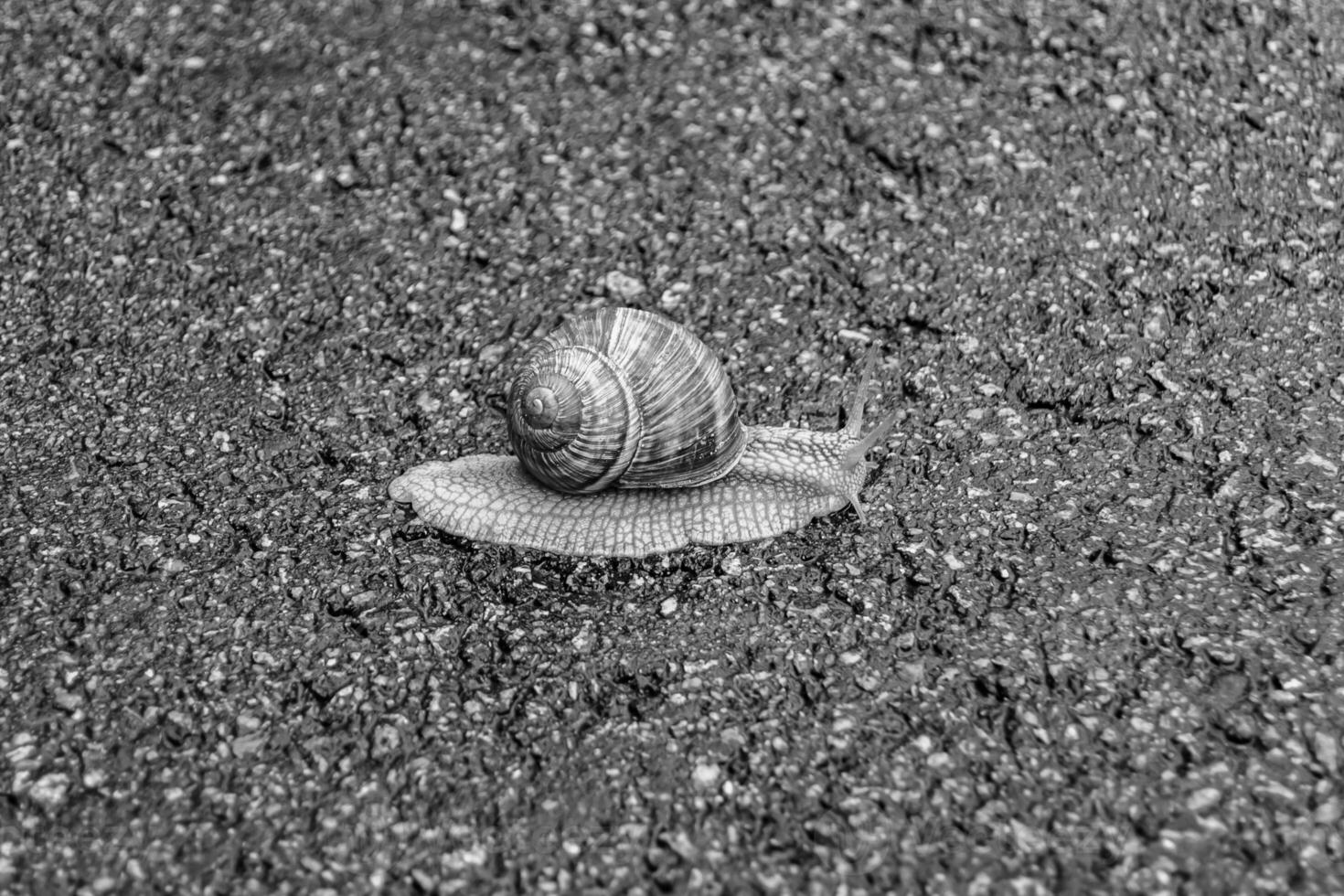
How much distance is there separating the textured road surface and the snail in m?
0.09

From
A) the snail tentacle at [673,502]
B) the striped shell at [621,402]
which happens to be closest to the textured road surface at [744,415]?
the snail tentacle at [673,502]

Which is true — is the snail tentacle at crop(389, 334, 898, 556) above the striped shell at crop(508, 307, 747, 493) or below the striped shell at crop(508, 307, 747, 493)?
below

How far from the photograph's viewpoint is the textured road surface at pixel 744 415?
2379 mm

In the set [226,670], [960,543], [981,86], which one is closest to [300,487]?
[226,670]

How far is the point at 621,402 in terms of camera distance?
115 inches

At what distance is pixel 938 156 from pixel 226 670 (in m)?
2.62

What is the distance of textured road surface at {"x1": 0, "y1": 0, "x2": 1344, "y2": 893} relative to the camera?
7.80 ft

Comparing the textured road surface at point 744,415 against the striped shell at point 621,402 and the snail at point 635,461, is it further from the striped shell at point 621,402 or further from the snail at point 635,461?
the striped shell at point 621,402

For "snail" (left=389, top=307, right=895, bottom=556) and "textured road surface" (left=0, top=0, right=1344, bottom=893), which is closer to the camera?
"textured road surface" (left=0, top=0, right=1344, bottom=893)

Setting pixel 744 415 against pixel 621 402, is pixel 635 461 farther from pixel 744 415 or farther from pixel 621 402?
pixel 744 415

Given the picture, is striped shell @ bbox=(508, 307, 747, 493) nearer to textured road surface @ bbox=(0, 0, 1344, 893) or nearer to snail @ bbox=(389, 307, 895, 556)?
snail @ bbox=(389, 307, 895, 556)

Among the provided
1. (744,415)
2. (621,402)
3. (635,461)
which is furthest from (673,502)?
(744,415)

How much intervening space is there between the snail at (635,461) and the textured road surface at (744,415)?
0.29ft

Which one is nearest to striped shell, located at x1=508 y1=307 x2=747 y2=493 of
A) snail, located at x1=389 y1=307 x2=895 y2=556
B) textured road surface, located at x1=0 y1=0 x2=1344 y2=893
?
snail, located at x1=389 y1=307 x2=895 y2=556
